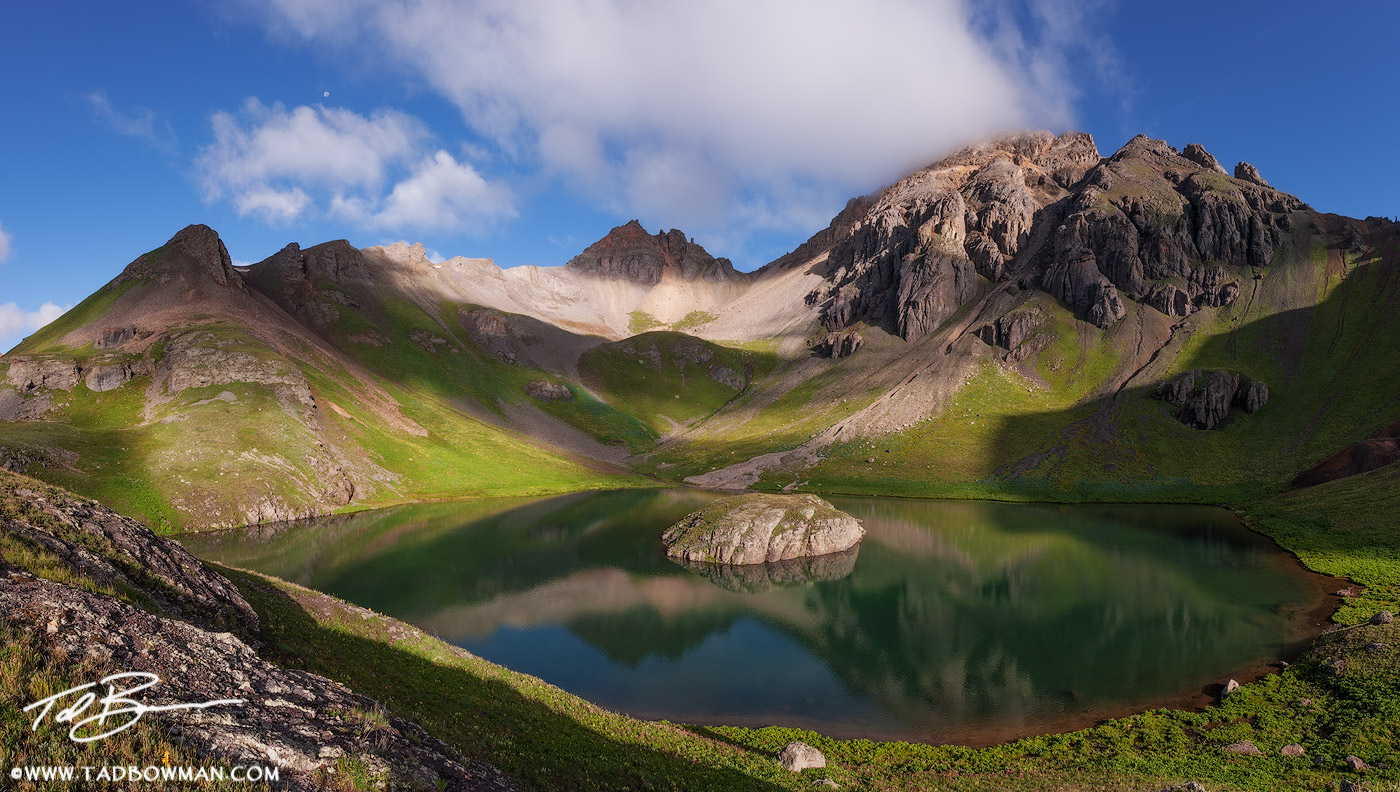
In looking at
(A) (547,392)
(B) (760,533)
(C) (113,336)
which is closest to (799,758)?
(B) (760,533)

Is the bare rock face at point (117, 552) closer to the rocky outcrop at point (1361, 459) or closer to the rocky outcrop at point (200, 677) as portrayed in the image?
the rocky outcrop at point (200, 677)

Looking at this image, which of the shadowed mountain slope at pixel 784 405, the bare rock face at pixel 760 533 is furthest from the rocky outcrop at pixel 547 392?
the bare rock face at pixel 760 533

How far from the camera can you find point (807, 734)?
34.3m

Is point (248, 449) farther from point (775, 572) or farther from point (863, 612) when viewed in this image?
point (863, 612)

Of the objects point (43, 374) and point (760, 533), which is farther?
Result: point (43, 374)

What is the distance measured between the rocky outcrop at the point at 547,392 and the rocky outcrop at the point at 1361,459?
174 m

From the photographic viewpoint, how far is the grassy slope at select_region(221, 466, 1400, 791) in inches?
828

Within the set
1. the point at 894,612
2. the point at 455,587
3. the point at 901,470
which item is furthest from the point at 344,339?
the point at 894,612

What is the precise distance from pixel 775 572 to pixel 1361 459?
99.5m

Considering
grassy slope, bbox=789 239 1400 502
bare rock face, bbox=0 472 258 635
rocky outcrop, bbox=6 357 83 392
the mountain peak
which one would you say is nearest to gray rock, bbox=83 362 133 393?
rocky outcrop, bbox=6 357 83 392

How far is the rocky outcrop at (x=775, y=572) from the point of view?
6881cm

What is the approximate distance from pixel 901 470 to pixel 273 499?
397 feet

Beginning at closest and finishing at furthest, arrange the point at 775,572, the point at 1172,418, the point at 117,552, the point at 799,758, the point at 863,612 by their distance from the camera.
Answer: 1. the point at 117,552
2. the point at 799,758
3. the point at 863,612
4. the point at 775,572
5. the point at 1172,418

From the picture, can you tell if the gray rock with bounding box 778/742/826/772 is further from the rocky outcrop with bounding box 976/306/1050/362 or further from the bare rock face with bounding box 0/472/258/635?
the rocky outcrop with bounding box 976/306/1050/362
